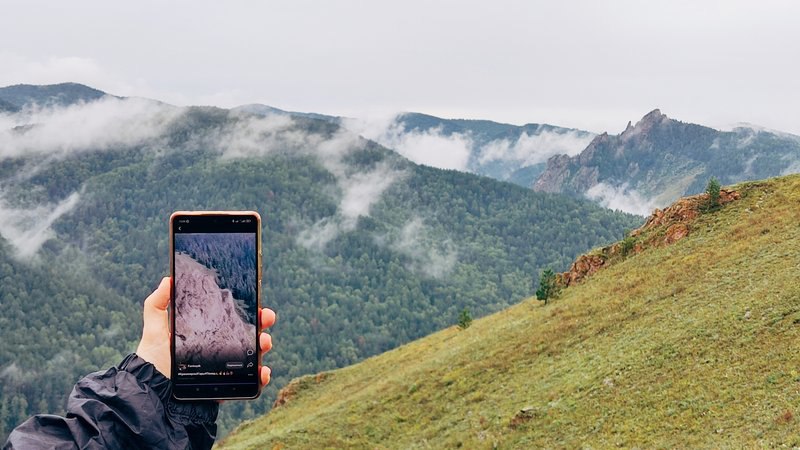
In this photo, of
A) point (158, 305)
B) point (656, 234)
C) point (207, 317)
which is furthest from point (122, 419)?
point (656, 234)

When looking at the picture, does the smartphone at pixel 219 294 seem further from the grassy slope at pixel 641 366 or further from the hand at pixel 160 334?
the grassy slope at pixel 641 366

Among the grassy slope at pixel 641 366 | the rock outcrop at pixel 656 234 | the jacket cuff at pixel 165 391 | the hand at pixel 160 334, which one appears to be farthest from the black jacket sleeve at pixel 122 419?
the rock outcrop at pixel 656 234

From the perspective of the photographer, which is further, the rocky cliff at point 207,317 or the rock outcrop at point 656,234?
the rock outcrop at point 656,234

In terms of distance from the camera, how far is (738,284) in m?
32.5

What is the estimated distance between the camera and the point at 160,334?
553 centimetres

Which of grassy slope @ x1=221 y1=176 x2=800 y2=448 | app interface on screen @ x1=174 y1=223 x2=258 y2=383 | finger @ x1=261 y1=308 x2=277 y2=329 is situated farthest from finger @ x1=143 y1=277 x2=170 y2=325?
grassy slope @ x1=221 y1=176 x2=800 y2=448

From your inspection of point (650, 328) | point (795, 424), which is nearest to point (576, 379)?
point (650, 328)

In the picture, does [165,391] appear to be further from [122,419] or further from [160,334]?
[160,334]

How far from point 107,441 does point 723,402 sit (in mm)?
21921

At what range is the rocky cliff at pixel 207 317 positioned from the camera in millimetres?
5832

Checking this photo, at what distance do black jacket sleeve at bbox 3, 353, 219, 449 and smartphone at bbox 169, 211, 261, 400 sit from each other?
1.92 ft

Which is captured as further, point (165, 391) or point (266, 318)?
point (266, 318)

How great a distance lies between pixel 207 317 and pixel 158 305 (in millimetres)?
475

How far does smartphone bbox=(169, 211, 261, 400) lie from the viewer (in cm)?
577
